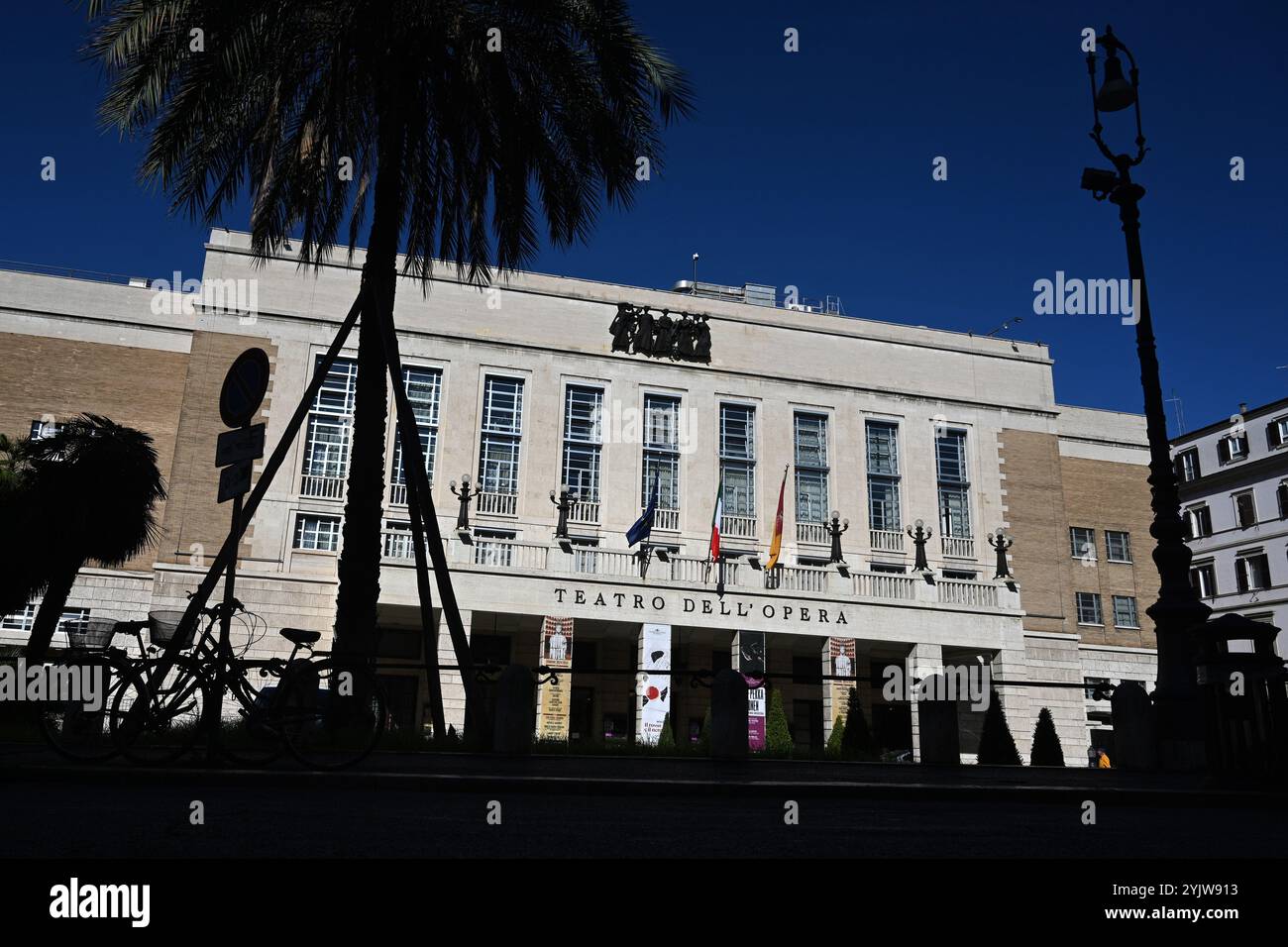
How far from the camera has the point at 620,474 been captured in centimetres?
3647

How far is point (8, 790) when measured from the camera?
6867 mm

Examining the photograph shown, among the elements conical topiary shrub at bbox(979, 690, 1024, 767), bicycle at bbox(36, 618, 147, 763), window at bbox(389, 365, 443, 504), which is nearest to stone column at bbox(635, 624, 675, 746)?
conical topiary shrub at bbox(979, 690, 1024, 767)

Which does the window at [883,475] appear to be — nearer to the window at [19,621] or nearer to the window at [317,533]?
the window at [317,533]

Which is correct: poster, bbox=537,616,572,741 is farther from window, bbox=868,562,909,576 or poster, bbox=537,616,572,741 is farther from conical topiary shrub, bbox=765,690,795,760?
window, bbox=868,562,909,576

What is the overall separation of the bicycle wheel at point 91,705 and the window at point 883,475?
32563mm

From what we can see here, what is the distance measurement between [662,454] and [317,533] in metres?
12.6

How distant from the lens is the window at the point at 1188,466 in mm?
57906

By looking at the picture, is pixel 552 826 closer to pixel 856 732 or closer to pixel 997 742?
pixel 856 732

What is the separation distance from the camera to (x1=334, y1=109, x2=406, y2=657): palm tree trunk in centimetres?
1412

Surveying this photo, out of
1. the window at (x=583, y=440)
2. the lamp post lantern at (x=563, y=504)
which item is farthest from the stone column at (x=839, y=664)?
the window at (x=583, y=440)

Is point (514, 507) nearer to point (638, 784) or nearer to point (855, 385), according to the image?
point (855, 385)

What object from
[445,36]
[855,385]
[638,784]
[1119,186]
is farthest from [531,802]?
[855,385]
